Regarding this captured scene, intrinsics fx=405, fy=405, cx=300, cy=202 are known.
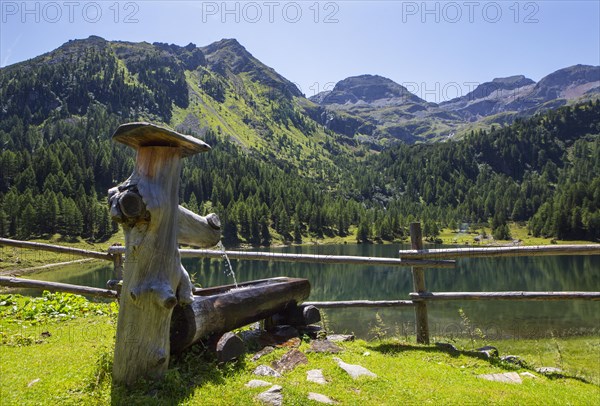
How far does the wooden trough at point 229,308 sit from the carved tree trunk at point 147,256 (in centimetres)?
46

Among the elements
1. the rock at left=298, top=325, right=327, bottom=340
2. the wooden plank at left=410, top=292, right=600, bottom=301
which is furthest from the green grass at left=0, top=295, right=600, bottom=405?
the wooden plank at left=410, top=292, right=600, bottom=301

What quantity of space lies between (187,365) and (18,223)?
99483 millimetres

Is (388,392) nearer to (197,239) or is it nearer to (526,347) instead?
(197,239)

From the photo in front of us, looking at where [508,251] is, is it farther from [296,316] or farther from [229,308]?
[229,308]

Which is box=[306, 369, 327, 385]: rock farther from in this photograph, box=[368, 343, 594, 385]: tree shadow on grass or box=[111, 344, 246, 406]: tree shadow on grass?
box=[368, 343, 594, 385]: tree shadow on grass

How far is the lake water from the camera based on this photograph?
2262 cm

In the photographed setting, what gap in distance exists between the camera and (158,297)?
17.6ft

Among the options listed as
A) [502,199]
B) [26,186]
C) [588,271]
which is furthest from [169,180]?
[502,199]

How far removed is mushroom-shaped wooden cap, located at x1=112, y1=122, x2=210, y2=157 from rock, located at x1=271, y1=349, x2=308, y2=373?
3.65m

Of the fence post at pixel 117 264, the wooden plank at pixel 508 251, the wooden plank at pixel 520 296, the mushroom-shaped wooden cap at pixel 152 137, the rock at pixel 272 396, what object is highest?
the mushroom-shaped wooden cap at pixel 152 137

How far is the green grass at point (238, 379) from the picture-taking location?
5164mm

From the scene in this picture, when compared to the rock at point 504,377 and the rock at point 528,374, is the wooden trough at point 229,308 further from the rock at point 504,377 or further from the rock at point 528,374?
the rock at point 528,374

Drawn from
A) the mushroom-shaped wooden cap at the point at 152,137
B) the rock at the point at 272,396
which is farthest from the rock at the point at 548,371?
the mushroom-shaped wooden cap at the point at 152,137

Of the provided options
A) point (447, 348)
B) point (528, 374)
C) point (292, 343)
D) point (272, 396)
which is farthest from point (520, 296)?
point (272, 396)
